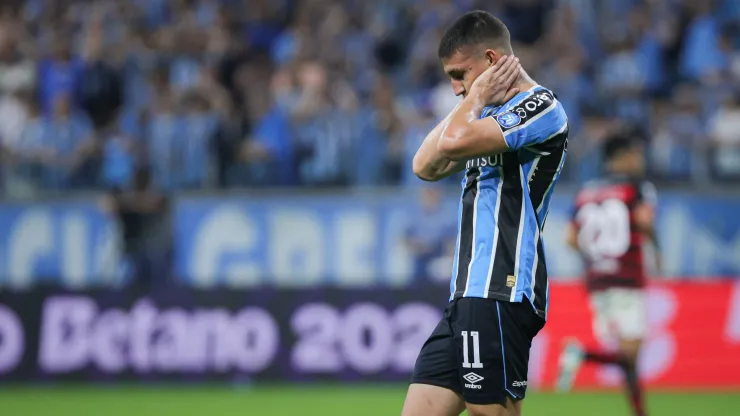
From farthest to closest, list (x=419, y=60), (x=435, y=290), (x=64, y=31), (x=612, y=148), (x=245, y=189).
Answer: (x=64, y=31) → (x=419, y=60) → (x=245, y=189) → (x=435, y=290) → (x=612, y=148)

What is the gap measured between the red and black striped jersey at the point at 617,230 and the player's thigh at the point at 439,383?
4426 millimetres

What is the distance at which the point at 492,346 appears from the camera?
450cm

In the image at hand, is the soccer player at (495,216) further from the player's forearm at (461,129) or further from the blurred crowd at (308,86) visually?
the blurred crowd at (308,86)

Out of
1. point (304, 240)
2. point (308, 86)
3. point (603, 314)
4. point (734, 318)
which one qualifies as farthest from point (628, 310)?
point (308, 86)

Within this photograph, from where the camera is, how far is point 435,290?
12.0 meters

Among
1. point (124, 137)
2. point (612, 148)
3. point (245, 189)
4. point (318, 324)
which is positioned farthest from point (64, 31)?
point (612, 148)

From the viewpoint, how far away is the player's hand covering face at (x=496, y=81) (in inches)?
176

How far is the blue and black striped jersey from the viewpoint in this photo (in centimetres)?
451

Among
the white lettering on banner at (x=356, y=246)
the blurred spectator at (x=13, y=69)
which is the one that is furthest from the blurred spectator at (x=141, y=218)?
the blurred spectator at (x=13, y=69)

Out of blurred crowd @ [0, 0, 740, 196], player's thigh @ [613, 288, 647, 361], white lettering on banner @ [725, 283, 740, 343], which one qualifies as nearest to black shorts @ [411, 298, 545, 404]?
player's thigh @ [613, 288, 647, 361]

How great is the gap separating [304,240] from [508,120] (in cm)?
985

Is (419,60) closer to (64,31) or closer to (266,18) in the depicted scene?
(266,18)

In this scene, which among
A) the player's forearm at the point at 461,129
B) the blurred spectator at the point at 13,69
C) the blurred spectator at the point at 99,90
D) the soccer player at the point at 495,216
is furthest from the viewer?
the blurred spectator at the point at 13,69

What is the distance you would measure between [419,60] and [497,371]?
36.0 ft
